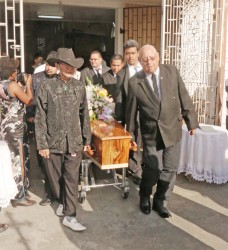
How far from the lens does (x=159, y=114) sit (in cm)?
400

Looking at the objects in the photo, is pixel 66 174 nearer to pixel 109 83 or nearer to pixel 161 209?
pixel 161 209

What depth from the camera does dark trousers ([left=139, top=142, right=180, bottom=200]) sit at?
4.10m

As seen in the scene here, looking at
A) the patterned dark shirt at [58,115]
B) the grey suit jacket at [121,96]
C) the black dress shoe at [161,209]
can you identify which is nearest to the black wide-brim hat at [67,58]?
the patterned dark shirt at [58,115]

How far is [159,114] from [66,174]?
118cm

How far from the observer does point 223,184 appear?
5.24 metres

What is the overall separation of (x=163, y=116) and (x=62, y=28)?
391 inches

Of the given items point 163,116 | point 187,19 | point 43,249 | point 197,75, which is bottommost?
point 43,249

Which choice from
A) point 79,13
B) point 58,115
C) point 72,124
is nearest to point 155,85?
point 72,124

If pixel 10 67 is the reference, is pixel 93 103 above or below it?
below

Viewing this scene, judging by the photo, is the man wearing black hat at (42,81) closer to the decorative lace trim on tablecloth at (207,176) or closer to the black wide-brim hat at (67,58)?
the black wide-brim hat at (67,58)

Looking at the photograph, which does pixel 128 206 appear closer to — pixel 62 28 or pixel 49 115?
pixel 49 115

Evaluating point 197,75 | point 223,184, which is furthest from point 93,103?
point 197,75

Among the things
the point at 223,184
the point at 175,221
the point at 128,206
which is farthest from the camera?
the point at 223,184

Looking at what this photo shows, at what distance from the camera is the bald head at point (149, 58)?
3.90m
